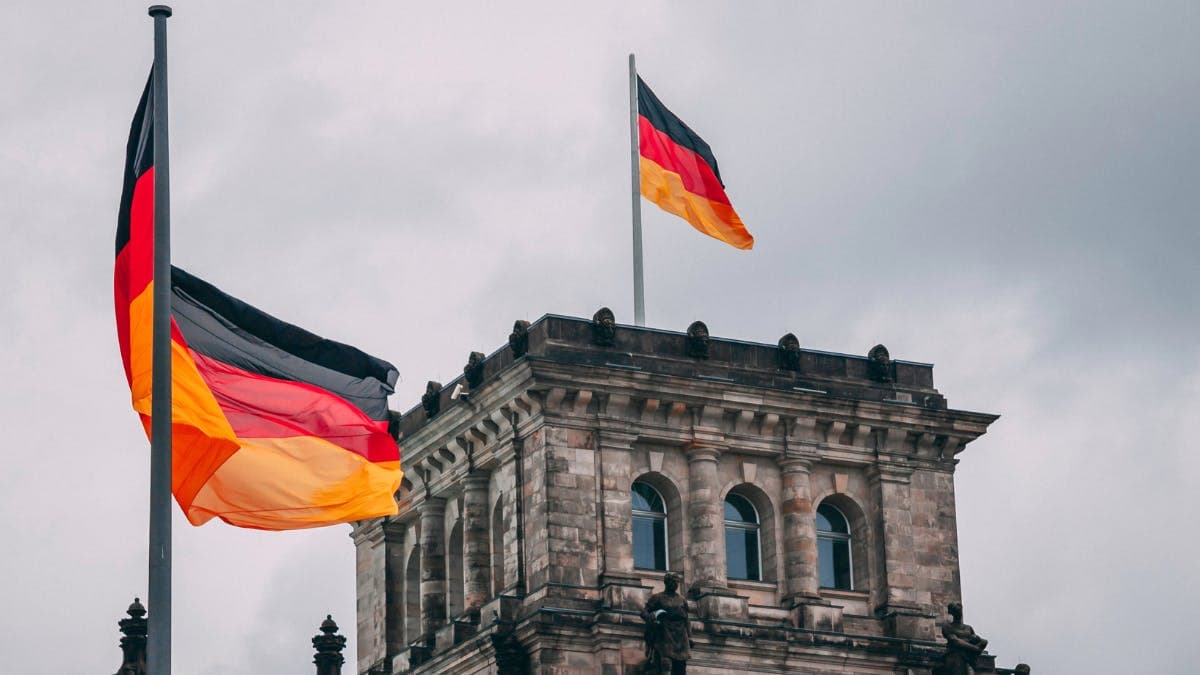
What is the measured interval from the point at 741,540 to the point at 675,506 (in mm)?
2294

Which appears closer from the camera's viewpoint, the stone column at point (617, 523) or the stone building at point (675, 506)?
the stone column at point (617, 523)

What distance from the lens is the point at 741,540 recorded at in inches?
2857

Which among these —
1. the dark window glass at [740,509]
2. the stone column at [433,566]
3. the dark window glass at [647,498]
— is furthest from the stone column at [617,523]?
the stone column at [433,566]

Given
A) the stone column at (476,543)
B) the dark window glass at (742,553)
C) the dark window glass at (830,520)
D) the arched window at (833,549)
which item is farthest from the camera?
the dark window glass at (830,520)

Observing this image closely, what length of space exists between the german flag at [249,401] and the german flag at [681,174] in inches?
1243

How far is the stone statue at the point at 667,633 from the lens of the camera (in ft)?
220

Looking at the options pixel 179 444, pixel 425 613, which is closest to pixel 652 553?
pixel 425 613

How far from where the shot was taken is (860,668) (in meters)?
72.0

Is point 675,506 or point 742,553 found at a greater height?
point 675,506

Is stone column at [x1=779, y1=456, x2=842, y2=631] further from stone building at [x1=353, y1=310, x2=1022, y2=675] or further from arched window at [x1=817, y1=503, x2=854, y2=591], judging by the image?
arched window at [x1=817, y1=503, x2=854, y2=591]

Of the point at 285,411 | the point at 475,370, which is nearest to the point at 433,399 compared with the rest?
the point at 475,370

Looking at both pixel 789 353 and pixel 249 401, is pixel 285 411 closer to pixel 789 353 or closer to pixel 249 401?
pixel 249 401

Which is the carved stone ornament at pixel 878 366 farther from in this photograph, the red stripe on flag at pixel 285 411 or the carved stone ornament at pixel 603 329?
the red stripe on flag at pixel 285 411

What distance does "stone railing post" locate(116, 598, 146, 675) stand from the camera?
70.7 meters
